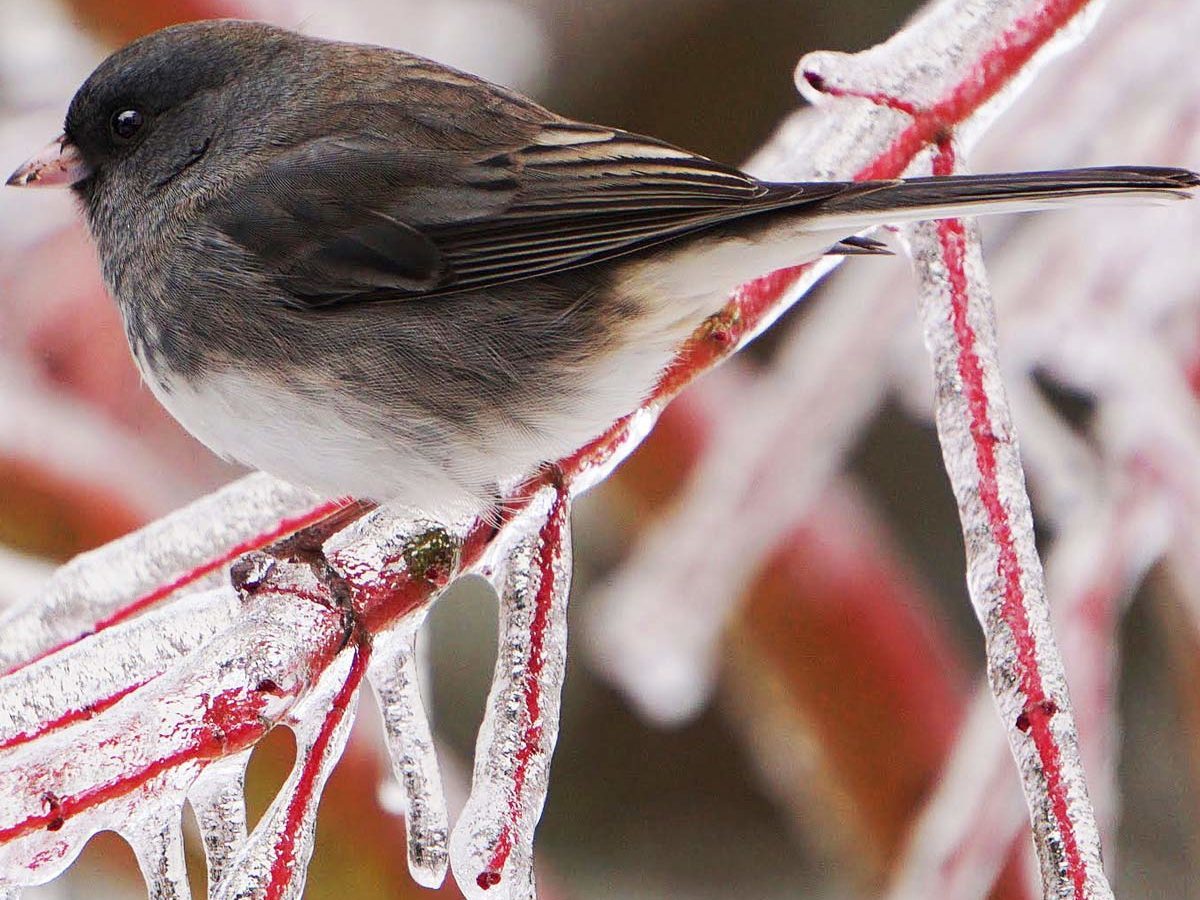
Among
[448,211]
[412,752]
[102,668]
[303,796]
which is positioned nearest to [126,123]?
[448,211]

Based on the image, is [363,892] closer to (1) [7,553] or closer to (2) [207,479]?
(1) [7,553]

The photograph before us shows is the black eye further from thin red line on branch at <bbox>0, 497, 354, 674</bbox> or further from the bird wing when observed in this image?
thin red line on branch at <bbox>0, 497, 354, 674</bbox>

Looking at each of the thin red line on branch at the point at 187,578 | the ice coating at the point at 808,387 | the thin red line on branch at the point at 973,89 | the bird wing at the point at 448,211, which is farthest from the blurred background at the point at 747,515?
the bird wing at the point at 448,211

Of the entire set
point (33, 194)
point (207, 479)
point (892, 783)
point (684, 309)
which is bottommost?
point (892, 783)

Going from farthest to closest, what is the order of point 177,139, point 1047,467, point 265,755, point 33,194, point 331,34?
point 331,34
point 33,194
point 265,755
point 1047,467
point 177,139

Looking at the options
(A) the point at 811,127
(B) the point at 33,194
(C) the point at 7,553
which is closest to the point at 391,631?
(A) the point at 811,127

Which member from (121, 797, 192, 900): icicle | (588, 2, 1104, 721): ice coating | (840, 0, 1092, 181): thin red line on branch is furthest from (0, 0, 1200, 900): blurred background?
(121, 797, 192, 900): icicle

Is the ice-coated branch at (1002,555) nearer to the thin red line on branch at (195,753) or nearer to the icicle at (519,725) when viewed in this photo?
the icicle at (519,725)
